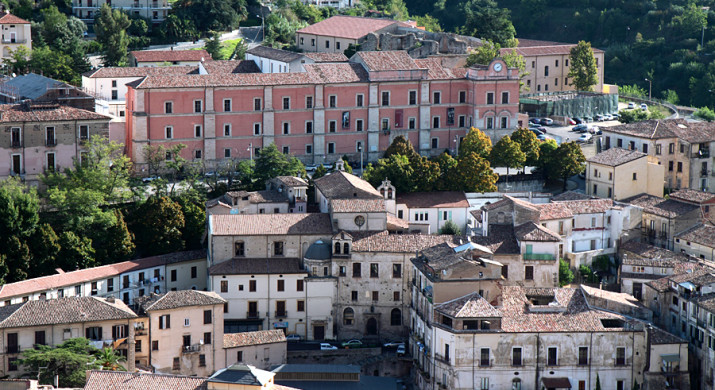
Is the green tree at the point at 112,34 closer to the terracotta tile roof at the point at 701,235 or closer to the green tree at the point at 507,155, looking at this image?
the green tree at the point at 507,155

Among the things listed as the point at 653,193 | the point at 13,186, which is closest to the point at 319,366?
the point at 13,186

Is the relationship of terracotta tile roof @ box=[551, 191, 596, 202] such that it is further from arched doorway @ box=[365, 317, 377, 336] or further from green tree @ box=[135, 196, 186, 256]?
green tree @ box=[135, 196, 186, 256]

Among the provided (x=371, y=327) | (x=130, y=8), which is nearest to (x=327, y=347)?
(x=371, y=327)

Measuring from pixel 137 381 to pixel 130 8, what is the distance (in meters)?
58.0

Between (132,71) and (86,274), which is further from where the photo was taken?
(132,71)

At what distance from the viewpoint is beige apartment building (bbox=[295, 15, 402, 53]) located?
331 feet

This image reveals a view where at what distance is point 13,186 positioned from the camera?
67.8 metres

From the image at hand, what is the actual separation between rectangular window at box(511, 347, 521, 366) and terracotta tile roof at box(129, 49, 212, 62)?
140ft

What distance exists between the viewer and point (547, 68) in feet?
335

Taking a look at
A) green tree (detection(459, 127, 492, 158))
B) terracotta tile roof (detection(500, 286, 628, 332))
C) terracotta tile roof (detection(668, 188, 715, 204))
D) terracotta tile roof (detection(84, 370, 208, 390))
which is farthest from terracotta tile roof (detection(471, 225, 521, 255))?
terracotta tile roof (detection(84, 370, 208, 390))

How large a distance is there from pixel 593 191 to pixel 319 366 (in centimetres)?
2247

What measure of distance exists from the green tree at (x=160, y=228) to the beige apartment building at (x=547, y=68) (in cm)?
3889

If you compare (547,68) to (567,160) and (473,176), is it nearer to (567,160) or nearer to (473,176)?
(567,160)

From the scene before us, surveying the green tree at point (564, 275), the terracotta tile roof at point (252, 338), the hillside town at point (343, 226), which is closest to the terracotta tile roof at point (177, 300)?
the hillside town at point (343, 226)
